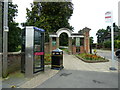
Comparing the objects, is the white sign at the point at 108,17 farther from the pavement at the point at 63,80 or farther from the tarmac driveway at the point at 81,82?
the tarmac driveway at the point at 81,82

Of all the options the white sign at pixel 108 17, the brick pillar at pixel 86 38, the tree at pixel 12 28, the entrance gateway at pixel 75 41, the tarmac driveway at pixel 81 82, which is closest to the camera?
the tarmac driveway at pixel 81 82

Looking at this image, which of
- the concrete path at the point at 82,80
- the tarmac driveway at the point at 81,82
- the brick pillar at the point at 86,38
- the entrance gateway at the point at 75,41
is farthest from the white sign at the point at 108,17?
the brick pillar at the point at 86,38

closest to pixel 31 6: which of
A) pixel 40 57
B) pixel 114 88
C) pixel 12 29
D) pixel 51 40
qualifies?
pixel 51 40

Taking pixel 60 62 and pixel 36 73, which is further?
pixel 60 62

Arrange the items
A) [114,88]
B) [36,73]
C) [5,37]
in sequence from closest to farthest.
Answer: [114,88] < [5,37] < [36,73]

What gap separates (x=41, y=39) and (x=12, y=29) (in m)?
2.12

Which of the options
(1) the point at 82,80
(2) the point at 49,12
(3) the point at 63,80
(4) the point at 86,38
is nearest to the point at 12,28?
(3) the point at 63,80

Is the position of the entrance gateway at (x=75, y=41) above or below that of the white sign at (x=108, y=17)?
below

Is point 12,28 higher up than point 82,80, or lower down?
higher up

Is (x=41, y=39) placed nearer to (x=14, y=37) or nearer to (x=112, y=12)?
(x=14, y=37)

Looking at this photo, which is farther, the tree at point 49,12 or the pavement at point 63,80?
the tree at point 49,12

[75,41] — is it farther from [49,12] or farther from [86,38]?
[49,12]

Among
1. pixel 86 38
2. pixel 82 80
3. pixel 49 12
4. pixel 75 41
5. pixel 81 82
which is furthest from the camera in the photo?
pixel 49 12

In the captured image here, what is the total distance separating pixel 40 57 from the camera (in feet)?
20.6
